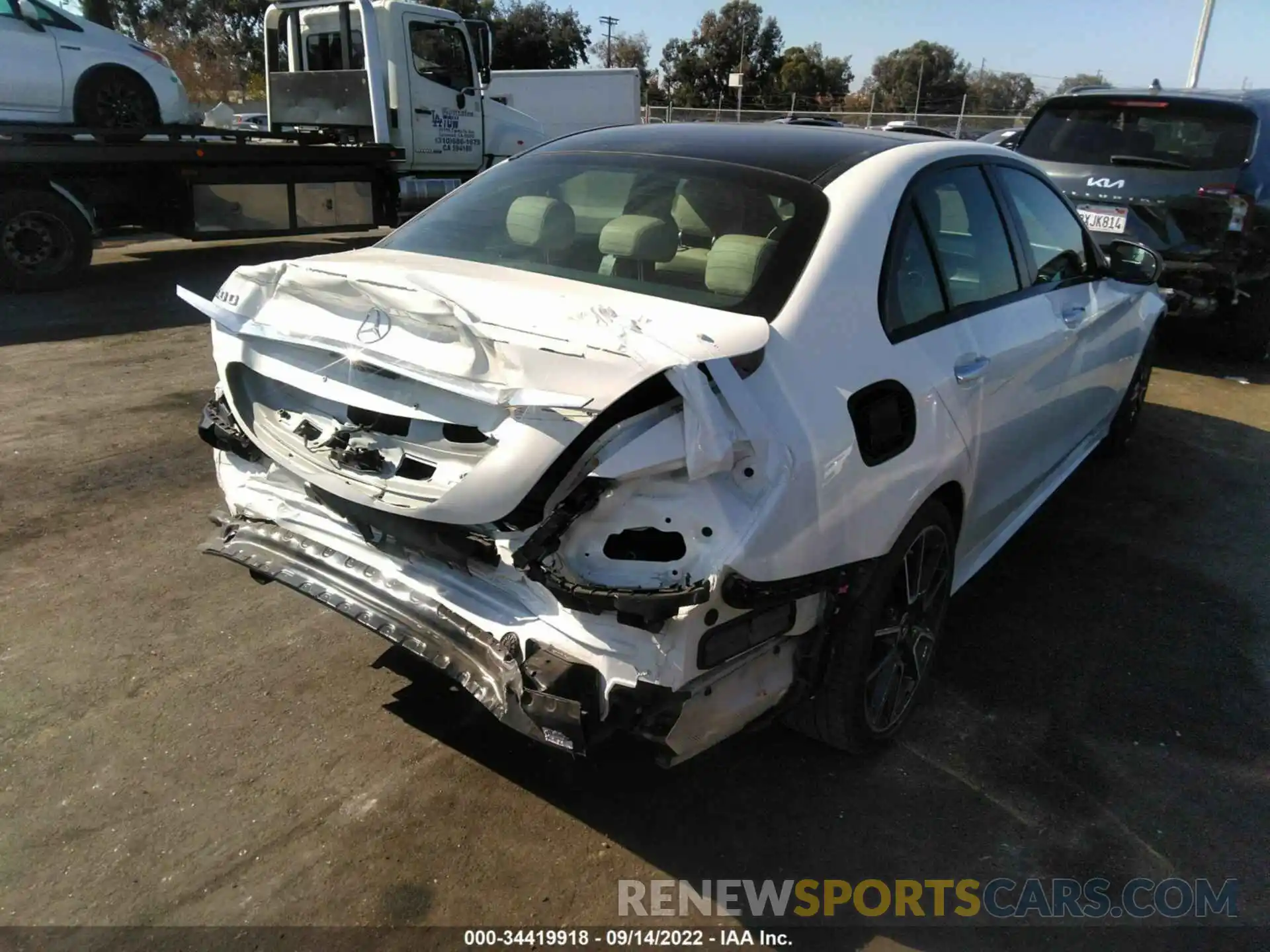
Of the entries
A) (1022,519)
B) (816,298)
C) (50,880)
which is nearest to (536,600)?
(816,298)

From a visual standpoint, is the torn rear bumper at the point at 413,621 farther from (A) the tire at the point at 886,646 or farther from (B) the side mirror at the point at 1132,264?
(B) the side mirror at the point at 1132,264

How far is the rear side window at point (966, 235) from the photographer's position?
314 centimetres

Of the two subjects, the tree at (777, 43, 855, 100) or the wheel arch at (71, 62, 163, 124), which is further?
the tree at (777, 43, 855, 100)

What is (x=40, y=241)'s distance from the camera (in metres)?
9.56

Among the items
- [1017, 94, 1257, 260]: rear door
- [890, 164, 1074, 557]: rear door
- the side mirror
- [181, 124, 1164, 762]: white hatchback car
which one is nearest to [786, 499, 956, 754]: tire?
[181, 124, 1164, 762]: white hatchback car

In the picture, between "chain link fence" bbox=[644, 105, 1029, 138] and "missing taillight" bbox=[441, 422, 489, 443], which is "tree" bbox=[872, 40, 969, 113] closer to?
"chain link fence" bbox=[644, 105, 1029, 138]

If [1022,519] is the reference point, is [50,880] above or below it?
below

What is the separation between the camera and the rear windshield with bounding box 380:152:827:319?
268 centimetres

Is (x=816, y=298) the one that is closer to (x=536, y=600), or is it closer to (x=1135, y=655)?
(x=536, y=600)

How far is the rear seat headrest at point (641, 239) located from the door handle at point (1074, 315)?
1.90 m

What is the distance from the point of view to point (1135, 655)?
12.2ft

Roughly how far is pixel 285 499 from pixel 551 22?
55.8 meters

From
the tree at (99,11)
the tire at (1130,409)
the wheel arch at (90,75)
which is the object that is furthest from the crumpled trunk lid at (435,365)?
the tree at (99,11)

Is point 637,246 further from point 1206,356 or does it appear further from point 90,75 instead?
point 90,75
